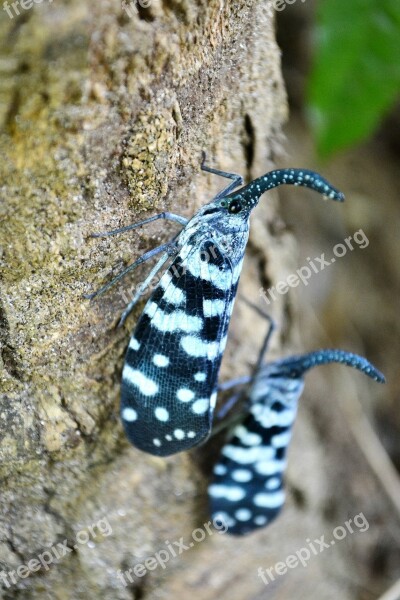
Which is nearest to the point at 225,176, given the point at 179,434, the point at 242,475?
the point at 179,434

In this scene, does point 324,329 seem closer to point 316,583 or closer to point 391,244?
point 391,244

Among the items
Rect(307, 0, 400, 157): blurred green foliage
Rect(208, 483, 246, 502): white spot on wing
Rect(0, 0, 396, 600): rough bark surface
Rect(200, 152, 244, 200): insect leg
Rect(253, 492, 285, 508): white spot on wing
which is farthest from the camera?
Rect(307, 0, 400, 157): blurred green foliage

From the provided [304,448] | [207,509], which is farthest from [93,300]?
[304,448]

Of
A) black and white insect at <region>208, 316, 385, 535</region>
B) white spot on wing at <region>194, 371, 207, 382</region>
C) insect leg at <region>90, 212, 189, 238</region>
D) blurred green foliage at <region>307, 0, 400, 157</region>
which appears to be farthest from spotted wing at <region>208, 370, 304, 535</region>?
blurred green foliage at <region>307, 0, 400, 157</region>

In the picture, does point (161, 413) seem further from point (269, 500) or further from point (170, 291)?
point (269, 500)

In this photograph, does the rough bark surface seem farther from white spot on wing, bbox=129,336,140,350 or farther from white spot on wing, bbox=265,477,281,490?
white spot on wing, bbox=265,477,281,490

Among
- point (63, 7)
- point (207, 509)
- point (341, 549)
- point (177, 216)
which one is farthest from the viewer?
point (341, 549)
